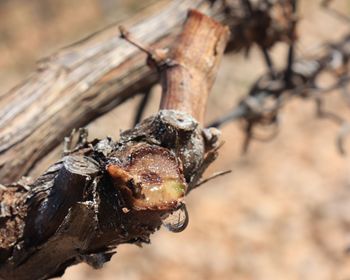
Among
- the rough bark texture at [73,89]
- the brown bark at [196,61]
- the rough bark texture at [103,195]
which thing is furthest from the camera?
the rough bark texture at [73,89]

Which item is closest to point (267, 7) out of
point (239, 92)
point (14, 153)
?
point (14, 153)

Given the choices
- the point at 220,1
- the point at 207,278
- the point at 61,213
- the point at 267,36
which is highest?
the point at 61,213

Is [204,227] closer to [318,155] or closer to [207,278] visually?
[207,278]

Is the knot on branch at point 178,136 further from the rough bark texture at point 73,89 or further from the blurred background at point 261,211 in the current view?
the blurred background at point 261,211

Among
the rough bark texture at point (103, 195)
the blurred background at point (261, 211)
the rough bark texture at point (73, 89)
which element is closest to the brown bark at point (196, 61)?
the rough bark texture at point (103, 195)

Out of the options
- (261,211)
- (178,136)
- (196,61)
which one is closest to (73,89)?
(196,61)
